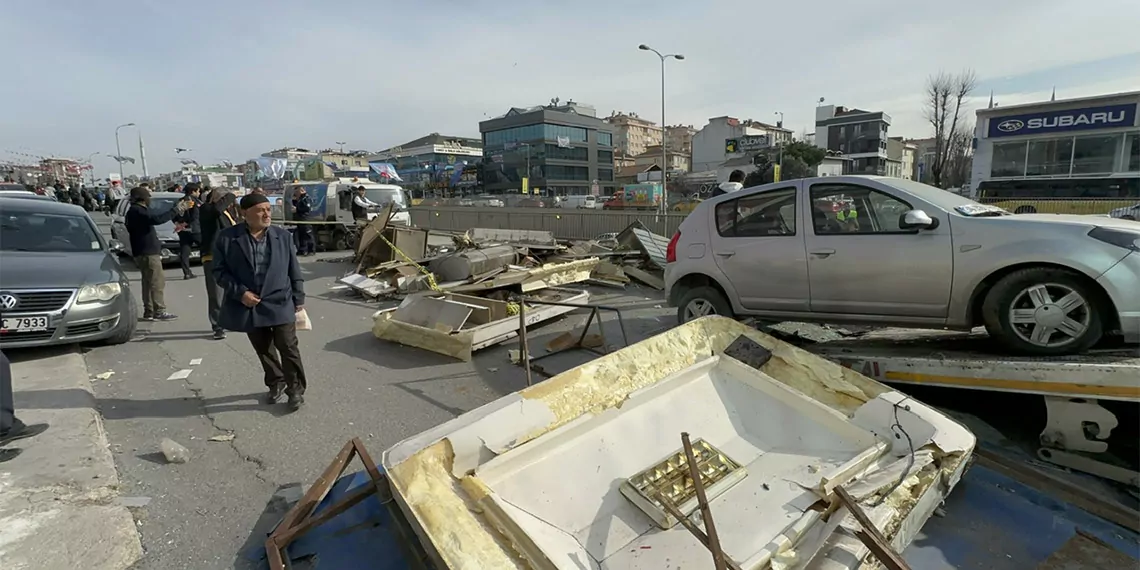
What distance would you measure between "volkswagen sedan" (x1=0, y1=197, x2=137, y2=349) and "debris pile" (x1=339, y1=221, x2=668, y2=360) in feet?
9.20

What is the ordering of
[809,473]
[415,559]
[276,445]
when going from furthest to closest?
[276,445] → [809,473] → [415,559]

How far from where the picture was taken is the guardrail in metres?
15.0

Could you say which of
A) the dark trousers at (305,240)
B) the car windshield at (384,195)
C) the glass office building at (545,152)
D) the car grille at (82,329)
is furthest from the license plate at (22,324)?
the glass office building at (545,152)

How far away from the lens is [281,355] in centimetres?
450

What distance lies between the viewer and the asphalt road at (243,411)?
3076mm

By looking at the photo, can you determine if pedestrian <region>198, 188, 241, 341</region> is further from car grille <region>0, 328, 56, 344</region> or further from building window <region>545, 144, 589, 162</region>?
building window <region>545, 144, 589, 162</region>

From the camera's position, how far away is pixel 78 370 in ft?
17.5

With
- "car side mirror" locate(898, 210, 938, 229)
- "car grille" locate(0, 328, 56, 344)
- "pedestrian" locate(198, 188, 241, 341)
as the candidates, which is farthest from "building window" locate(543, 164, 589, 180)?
"car side mirror" locate(898, 210, 938, 229)

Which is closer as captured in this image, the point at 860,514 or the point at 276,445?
the point at 860,514

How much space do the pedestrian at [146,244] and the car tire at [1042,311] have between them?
8.87m

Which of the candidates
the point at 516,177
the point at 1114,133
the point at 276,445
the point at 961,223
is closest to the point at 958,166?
the point at 1114,133

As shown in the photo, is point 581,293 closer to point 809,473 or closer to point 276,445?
point 276,445

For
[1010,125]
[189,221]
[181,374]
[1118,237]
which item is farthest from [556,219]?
[1010,125]

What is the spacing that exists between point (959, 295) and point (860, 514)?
2786 millimetres
